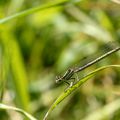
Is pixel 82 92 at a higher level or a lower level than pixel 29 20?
lower

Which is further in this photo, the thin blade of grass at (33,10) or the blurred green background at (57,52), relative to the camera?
the blurred green background at (57,52)

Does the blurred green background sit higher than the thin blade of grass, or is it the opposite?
the blurred green background

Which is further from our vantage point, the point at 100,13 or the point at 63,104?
the point at 100,13

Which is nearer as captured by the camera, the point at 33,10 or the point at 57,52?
the point at 33,10

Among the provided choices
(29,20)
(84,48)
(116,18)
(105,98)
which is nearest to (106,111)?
(105,98)

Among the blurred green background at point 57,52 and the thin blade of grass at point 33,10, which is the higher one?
the blurred green background at point 57,52

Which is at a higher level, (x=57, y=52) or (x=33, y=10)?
(x=57, y=52)

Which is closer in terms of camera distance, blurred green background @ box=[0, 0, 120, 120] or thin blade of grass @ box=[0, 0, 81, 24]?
thin blade of grass @ box=[0, 0, 81, 24]

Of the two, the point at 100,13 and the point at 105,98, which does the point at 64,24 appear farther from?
the point at 105,98
